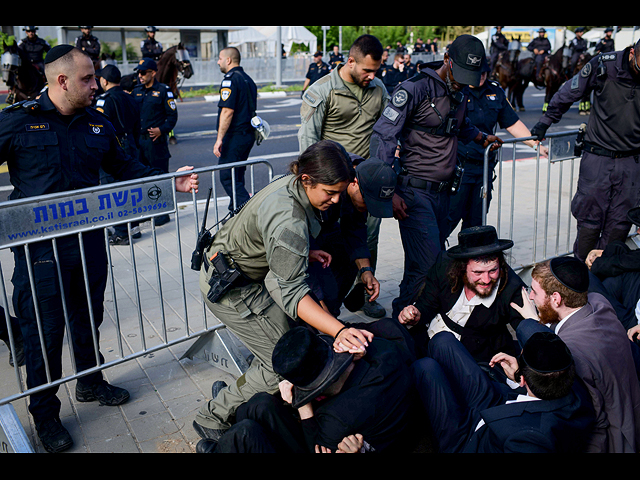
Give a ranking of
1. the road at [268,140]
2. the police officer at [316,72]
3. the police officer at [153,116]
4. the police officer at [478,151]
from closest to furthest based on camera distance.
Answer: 1. the police officer at [478,151]
2. the police officer at [153,116]
3. the road at [268,140]
4. the police officer at [316,72]

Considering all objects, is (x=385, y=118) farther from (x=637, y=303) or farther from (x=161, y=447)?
(x=161, y=447)

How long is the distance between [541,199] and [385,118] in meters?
4.81

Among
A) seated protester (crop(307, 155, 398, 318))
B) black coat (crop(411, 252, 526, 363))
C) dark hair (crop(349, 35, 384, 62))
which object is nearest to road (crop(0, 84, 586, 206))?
dark hair (crop(349, 35, 384, 62))

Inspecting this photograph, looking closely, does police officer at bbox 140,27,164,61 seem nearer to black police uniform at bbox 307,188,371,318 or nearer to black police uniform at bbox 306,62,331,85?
black police uniform at bbox 306,62,331,85

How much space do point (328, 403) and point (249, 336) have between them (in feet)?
2.79

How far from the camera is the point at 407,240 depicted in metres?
4.50

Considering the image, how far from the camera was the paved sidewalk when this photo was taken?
353cm

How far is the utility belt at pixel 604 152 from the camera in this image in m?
5.07

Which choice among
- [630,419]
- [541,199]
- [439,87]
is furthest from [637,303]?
[541,199]

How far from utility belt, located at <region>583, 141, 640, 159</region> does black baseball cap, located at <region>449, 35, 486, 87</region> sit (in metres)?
1.55

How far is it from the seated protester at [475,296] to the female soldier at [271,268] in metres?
0.95

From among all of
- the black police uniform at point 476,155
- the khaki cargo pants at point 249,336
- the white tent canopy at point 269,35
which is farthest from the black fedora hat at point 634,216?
the white tent canopy at point 269,35

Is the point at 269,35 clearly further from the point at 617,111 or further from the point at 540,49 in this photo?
the point at 617,111

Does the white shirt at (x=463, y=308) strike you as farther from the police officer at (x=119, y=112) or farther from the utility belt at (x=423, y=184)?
the police officer at (x=119, y=112)
